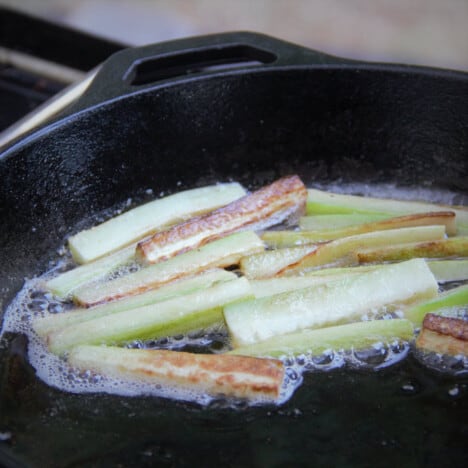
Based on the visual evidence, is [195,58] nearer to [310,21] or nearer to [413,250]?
[413,250]

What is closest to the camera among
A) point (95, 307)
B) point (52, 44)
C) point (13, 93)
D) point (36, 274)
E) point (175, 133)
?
point (95, 307)

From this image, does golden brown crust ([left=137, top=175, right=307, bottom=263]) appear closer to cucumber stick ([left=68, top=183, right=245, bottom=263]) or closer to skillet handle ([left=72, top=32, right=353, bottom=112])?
cucumber stick ([left=68, top=183, right=245, bottom=263])

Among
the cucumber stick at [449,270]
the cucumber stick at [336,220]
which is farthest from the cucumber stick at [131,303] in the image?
the cucumber stick at [449,270]

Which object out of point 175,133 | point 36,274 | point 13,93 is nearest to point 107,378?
point 36,274

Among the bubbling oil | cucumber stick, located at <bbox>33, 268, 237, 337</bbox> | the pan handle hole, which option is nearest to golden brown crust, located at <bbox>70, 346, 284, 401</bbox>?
the bubbling oil

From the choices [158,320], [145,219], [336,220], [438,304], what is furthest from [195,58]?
[438,304]

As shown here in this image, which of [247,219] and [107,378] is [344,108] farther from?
[107,378]

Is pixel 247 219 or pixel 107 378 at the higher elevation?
pixel 247 219

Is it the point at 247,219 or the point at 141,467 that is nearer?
the point at 141,467

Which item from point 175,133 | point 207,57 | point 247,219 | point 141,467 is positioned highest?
point 207,57
